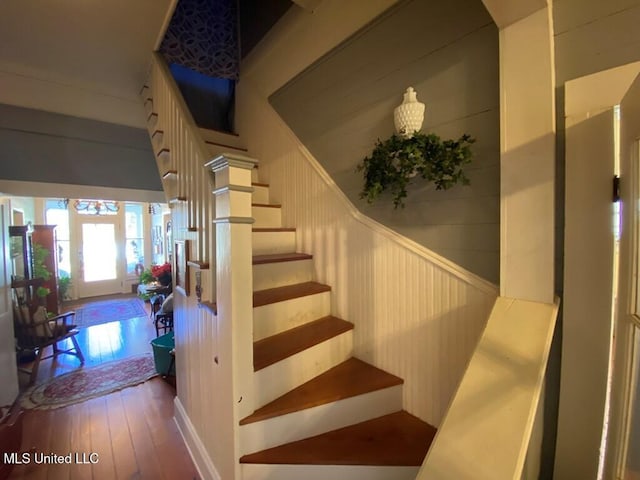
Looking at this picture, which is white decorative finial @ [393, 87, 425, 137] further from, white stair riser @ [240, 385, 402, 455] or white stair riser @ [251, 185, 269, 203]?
white stair riser @ [251, 185, 269, 203]

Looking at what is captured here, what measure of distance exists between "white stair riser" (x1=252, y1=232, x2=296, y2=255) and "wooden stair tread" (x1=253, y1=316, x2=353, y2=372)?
62 cm

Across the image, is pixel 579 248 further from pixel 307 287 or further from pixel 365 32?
pixel 365 32

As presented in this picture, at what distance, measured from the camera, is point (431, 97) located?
52.1 inches

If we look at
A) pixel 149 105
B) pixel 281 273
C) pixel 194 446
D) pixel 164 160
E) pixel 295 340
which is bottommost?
pixel 194 446

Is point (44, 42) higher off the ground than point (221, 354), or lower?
higher

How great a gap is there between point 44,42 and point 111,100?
0.71 metres

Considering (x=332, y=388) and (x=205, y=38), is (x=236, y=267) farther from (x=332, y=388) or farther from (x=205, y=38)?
(x=205, y=38)

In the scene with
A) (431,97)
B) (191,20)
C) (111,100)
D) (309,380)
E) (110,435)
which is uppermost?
(191,20)

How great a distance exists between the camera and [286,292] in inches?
68.9

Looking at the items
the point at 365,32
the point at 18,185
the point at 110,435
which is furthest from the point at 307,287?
the point at 18,185

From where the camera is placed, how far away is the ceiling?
1711 millimetres

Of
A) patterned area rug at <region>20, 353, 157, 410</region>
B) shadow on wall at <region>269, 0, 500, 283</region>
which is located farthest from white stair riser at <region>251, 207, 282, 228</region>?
patterned area rug at <region>20, 353, 157, 410</region>

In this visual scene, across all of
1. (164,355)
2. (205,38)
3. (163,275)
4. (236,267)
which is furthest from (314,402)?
(163,275)

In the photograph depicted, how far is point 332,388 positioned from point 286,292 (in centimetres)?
62
